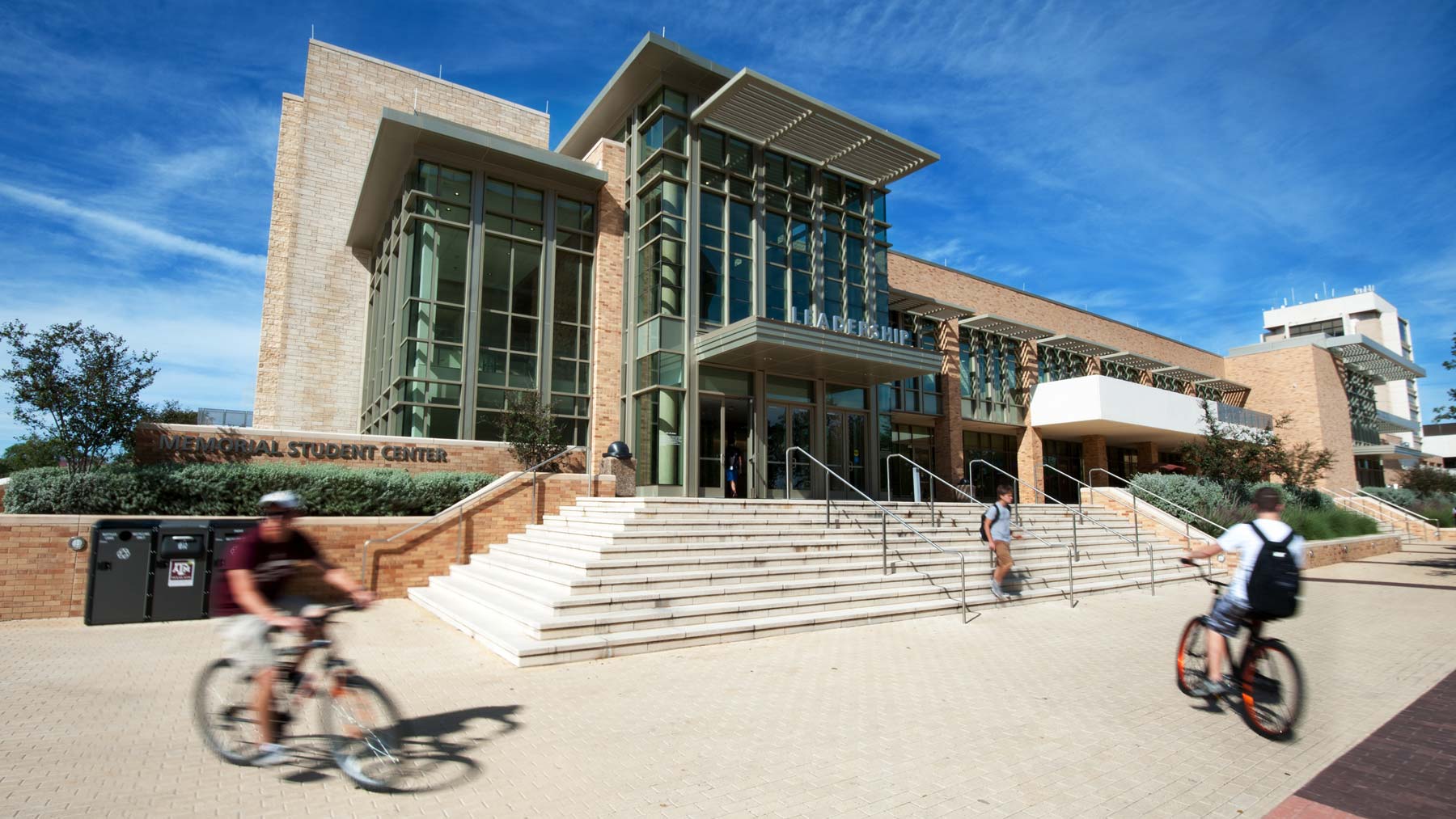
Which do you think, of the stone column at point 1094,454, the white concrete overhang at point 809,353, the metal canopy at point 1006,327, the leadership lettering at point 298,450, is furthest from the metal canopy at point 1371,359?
the leadership lettering at point 298,450

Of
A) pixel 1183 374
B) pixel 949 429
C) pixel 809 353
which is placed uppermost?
pixel 1183 374

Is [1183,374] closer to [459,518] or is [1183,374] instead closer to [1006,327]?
[1006,327]

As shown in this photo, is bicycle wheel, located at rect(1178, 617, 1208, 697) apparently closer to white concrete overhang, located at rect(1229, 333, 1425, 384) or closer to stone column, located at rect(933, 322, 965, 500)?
stone column, located at rect(933, 322, 965, 500)

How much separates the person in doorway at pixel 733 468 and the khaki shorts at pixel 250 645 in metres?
12.7

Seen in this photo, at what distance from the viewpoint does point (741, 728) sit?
18.0 feet

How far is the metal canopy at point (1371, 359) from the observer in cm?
3838

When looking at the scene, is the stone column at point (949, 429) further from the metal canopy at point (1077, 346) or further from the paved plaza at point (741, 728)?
the paved plaza at point (741, 728)

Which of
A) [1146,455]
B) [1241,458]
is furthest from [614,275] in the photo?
[1146,455]

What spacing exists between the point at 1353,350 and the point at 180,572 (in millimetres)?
49050

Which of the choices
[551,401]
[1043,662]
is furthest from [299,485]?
[1043,662]

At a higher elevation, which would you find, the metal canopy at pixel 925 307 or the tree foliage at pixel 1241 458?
the metal canopy at pixel 925 307

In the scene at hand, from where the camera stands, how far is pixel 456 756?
474 centimetres

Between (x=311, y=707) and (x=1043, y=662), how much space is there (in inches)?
258

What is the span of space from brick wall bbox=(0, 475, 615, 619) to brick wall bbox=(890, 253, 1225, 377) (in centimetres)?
1532
